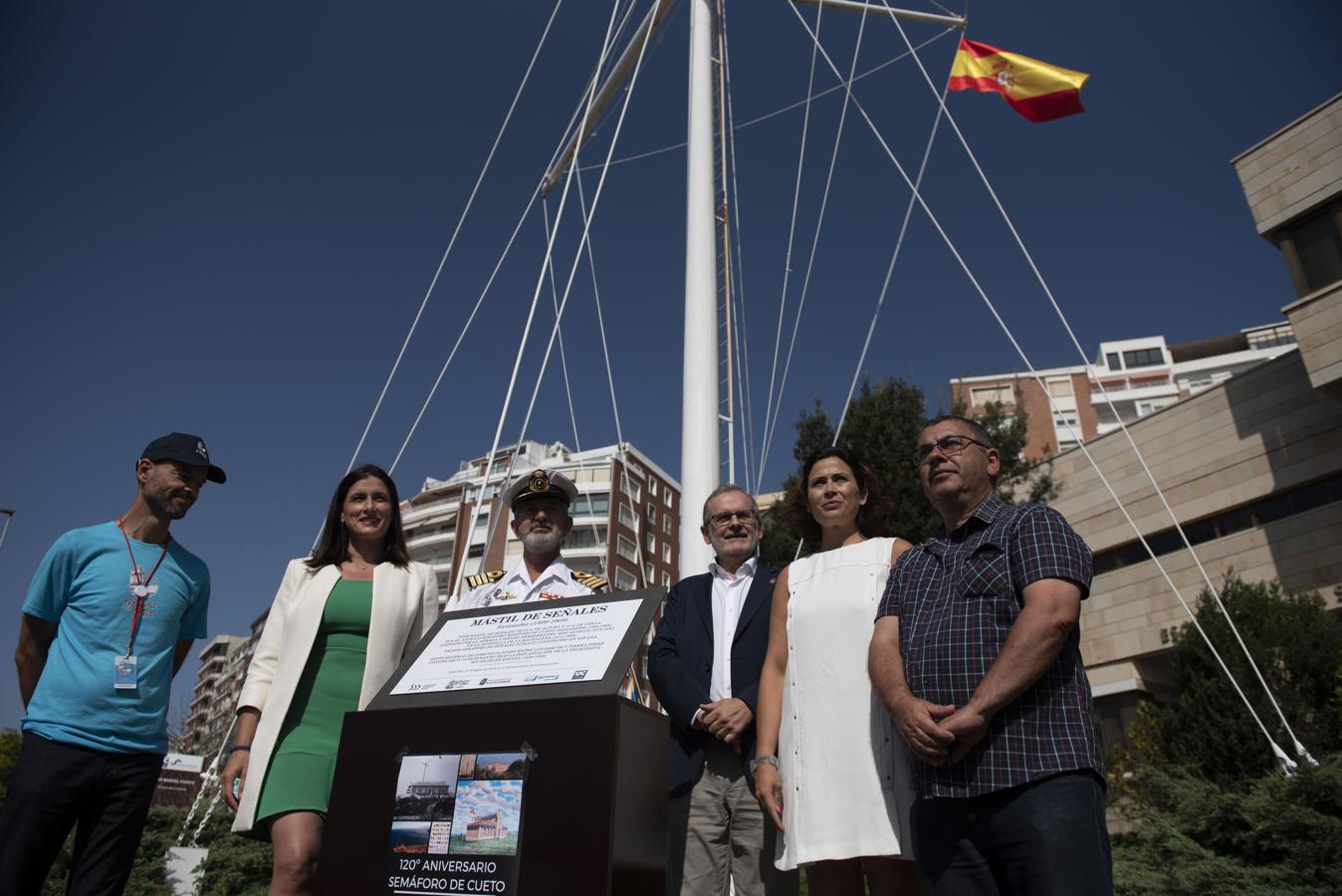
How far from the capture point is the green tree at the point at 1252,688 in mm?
12805

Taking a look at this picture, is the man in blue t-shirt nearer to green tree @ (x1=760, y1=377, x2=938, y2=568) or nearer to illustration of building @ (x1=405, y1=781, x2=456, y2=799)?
illustration of building @ (x1=405, y1=781, x2=456, y2=799)

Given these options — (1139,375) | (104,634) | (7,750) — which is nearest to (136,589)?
(104,634)

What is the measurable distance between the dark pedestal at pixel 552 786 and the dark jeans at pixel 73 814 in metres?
1.02

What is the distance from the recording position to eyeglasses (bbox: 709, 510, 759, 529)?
3.43 meters

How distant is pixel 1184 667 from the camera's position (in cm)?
1478

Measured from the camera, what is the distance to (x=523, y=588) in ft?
11.3

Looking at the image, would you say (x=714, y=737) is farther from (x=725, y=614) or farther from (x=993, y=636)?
(x=993, y=636)

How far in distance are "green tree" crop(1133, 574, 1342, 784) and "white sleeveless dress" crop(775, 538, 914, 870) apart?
13.0 meters

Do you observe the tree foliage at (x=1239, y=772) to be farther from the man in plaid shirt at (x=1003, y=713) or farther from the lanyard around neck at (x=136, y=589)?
the lanyard around neck at (x=136, y=589)

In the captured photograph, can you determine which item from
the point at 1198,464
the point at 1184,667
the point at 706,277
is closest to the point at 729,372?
the point at 706,277

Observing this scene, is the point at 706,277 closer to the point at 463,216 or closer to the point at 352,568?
the point at 463,216

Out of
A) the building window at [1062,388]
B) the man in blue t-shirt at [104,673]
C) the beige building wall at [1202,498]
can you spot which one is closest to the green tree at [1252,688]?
the beige building wall at [1202,498]

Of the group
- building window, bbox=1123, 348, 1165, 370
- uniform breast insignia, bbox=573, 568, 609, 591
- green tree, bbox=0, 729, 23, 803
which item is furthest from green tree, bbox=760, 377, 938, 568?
building window, bbox=1123, 348, 1165, 370

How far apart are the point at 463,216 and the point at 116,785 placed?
7247mm
